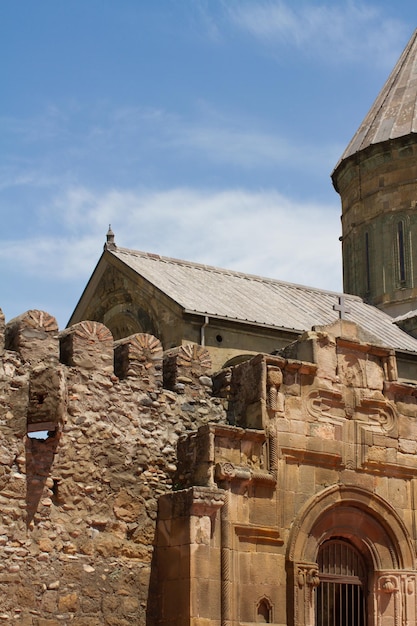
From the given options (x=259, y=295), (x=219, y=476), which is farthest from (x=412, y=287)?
(x=219, y=476)

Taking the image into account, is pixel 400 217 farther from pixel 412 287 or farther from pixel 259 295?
pixel 259 295

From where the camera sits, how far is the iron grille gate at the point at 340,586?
44.3ft

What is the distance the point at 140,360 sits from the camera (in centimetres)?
1306

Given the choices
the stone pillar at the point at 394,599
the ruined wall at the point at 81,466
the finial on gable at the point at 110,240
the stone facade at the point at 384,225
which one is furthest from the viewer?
the stone facade at the point at 384,225

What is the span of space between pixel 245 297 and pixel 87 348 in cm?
1130

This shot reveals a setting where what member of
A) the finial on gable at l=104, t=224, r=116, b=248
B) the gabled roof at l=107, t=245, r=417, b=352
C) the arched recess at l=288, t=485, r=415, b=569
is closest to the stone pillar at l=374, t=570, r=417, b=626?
the arched recess at l=288, t=485, r=415, b=569

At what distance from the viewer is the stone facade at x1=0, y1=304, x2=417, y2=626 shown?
11.9 metres

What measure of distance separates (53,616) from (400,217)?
1844 centimetres

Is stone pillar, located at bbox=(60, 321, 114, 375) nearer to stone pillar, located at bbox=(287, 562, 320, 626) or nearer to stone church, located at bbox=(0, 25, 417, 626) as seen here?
stone church, located at bbox=(0, 25, 417, 626)

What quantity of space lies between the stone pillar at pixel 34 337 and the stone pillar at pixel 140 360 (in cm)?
85

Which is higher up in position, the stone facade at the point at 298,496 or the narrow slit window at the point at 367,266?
the narrow slit window at the point at 367,266

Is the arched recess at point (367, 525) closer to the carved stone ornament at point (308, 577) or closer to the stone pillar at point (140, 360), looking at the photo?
the carved stone ornament at point (308, 577)

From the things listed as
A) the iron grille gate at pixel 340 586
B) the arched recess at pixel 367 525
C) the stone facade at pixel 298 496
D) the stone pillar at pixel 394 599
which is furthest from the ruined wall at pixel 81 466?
the stone pillar at pixel 394 599

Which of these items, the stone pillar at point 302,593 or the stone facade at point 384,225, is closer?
the stone pillar at point 302,593
